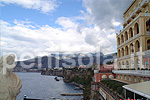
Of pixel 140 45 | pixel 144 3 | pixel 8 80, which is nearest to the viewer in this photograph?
pixel 8 80

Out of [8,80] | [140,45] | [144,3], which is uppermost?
[144,3]

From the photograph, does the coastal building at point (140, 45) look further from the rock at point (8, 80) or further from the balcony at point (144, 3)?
the rock at point (8, 80)

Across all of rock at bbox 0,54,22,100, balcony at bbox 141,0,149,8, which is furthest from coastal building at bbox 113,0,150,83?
rock at bbox 0,54,22,100

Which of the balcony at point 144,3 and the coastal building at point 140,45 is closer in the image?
the coastal building at point 140,45

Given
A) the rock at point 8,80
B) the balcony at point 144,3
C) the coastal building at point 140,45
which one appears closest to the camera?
the rock at point 8,80

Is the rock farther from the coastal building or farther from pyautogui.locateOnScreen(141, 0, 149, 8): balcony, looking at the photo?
pyautogui.locateOnScreen(141, 0, 149, 8): balcony

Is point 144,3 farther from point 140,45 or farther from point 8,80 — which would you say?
point 8,80

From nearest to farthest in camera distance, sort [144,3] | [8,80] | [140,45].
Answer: [8,80] → [140,45] → [144,3]

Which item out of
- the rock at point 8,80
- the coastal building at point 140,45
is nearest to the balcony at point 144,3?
the coastal building at point 140,45

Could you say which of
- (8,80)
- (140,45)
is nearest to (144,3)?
(140,45)

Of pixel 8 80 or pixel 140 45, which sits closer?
pixel 8 80

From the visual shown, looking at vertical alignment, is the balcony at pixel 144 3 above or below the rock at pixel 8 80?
above

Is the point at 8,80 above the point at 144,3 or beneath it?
beneath

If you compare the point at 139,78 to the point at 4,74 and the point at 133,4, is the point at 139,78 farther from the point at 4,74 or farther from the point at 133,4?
the point at 4,74
